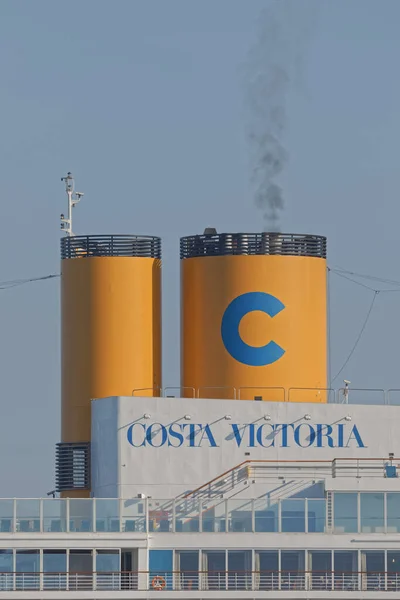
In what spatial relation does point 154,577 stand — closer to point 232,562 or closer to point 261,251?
point 232,562

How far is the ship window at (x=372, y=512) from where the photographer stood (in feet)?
219

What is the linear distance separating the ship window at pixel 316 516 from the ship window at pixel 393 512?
6.12ft

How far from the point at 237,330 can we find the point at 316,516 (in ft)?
24.6

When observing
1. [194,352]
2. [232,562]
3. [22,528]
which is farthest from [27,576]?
[194,352]

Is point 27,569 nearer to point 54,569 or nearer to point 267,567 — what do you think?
point 54,569

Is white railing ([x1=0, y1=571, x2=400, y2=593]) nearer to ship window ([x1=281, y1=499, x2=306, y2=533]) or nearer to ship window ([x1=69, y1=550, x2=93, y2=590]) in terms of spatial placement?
ship window ([x1=69, y1=550, x2=93, y2=590])

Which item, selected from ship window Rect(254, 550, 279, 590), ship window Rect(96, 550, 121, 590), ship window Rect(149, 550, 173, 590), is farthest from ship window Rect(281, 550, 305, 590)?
ship window Rect(96, 550, 121, 590)

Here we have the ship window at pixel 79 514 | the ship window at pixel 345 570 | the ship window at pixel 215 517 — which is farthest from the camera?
the ship window at pixel 215 517

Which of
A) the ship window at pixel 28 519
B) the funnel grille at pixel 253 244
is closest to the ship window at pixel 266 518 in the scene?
the ship window at pixel 28 519

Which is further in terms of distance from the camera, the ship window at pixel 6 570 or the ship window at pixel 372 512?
the ship window at pixel 372 512

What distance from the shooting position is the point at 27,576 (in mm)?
65375

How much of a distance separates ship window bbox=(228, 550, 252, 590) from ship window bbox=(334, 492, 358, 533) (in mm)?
2719

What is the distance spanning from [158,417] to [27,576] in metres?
6.74

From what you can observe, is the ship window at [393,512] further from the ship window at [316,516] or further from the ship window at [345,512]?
the ship window at [316,516]
